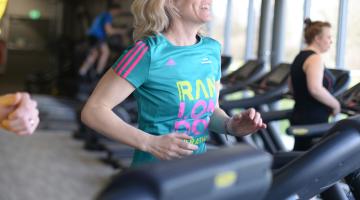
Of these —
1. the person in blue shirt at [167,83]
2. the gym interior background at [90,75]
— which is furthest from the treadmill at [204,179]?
the person in blue shirt at [167,83]

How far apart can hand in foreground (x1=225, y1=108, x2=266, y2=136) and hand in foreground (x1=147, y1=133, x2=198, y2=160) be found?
0.82 feet

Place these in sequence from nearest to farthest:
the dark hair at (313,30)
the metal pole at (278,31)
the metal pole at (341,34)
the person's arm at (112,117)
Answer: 1. the person's arm at (112,117)
2. the dark hair at (313,30)
3. the metal pole at (341,34)
4. the metal pole at (278,31)

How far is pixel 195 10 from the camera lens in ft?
5.31

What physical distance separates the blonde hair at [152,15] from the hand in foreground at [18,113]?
0.70 metres

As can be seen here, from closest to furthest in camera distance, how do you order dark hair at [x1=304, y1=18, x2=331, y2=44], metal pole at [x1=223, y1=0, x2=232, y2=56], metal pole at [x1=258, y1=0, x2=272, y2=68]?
1. dark hair at [x1=304, y1=18, x2=331, y2=44]
2. metal pole at [x1=258, y1=0, x2=272, y2=68]
3. metal pole at [x1=223, y1=0, x2=232, y2=56]

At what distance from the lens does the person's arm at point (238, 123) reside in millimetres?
1497

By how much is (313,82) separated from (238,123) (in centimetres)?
211

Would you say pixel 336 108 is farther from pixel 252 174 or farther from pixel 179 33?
pixel 252 174

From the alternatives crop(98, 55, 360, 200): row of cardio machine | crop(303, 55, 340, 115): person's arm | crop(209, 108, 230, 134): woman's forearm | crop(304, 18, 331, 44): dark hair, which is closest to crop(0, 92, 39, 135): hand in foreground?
crop(98, 55, 360, 200): row of cardio machine

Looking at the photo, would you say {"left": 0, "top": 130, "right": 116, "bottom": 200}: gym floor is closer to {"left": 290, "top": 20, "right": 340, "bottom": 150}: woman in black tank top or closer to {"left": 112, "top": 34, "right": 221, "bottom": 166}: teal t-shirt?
{"left": 290, "top": 20, "right": 340, "bottom": 150}: woman in black tank top

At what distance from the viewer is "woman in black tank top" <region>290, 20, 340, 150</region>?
3588mm

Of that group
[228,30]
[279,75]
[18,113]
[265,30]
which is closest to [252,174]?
[18,113]

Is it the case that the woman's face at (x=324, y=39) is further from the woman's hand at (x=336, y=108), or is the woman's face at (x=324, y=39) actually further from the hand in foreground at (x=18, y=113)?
the hand in foreground at (x=18, y=113)

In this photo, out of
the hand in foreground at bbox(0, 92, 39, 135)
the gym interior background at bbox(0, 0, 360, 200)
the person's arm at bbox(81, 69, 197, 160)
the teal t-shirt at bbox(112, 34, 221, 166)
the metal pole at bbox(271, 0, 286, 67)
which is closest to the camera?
the hand in foreground at bbox(0, 92, 39, 135)
